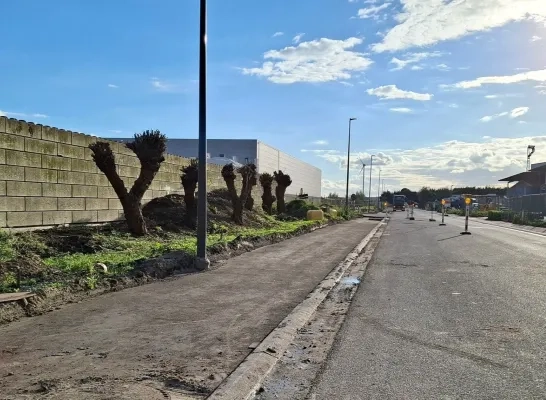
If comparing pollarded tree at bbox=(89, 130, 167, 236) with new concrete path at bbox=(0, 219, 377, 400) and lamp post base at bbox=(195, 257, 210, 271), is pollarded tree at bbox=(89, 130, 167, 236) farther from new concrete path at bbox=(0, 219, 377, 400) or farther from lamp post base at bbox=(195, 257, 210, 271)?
new concrete path at bbox=(0, 219, 377, 400)

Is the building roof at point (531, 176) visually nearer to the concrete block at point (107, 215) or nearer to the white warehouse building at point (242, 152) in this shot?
the white warehouse building at point (242, 152)

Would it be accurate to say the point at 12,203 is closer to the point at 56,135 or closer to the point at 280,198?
the point at 56,135

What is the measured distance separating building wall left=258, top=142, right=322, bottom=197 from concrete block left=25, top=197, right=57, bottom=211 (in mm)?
56089

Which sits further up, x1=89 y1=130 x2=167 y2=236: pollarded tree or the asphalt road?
x1=89 y1=130 x2=167 y2=236: pollarded tree

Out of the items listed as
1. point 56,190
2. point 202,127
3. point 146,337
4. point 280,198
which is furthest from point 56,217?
point 280,198

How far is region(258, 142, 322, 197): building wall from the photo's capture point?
242ft

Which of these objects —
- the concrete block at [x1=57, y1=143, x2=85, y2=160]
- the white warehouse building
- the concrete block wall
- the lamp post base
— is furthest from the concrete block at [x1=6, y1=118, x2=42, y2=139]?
the white warehouse building

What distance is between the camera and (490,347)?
607cm

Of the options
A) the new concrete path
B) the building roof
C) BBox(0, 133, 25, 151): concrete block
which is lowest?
the new concrete path

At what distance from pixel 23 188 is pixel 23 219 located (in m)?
0.72

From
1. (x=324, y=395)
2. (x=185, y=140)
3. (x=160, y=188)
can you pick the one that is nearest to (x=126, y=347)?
(x=324, y=395)

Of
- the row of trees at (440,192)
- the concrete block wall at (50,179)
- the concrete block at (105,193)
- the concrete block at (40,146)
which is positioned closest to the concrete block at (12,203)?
the concrete block wall at (50,179)

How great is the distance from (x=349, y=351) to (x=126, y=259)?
6.08 m

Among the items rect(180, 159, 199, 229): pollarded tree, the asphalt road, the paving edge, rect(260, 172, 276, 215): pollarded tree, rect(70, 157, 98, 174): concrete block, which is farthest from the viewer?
rect(260, 172, 276, 215): pollarded tree
